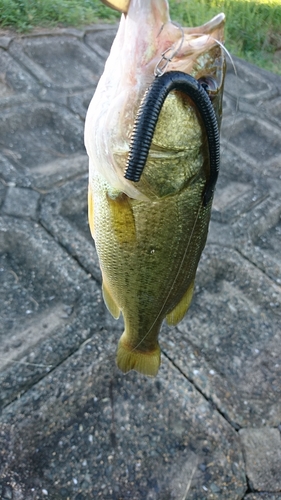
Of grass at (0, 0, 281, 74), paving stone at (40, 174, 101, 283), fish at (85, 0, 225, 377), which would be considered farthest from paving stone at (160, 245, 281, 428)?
grass at (0, 0, 281, 74)

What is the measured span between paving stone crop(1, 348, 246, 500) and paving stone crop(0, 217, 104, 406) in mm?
75

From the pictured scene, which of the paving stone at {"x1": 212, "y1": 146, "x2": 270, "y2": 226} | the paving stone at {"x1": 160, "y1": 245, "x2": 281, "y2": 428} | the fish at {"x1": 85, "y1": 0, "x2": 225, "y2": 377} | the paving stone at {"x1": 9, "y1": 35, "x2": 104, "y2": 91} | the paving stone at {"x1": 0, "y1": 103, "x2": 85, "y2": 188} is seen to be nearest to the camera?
the fish at {"x1": 85, "y1": 0, "x2": 225, "y2": 377}

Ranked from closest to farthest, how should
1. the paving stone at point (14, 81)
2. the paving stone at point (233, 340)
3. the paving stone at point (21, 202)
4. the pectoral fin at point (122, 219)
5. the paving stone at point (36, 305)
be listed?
the pectoral fin at point (122, 219), the paving stone at point (36, 305), the paving stone at point (233, 340), the paving stone at point (21, 202), the paving stone at point (14, 81)

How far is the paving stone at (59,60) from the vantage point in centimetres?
367

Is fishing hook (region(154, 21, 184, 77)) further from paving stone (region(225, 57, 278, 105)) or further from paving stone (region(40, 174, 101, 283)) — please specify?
paving stone (region(225, 57, 278, 105))

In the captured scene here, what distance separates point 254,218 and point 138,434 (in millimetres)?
1729

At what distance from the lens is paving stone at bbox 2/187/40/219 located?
8.13 feet

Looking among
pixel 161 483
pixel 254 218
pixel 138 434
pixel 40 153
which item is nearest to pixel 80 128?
pixel 40 153

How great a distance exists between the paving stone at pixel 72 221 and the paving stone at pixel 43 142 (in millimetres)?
131

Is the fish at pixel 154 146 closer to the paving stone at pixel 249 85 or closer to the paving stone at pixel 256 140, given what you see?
the paving stone at pixel 256 140

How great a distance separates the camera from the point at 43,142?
321cm

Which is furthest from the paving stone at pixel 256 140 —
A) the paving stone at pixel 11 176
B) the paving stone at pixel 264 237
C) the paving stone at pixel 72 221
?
the paving stone at pixel 11 176

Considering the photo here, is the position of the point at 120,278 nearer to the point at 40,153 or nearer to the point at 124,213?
the point at 124,213

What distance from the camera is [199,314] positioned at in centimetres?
241
